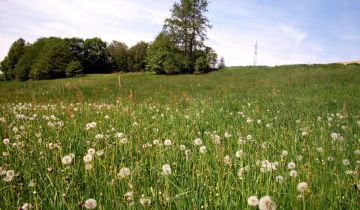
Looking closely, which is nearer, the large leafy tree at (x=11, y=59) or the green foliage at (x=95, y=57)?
the large leafy tree at (x=11, y=59)

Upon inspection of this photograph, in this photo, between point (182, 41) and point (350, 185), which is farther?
point (182, 41)

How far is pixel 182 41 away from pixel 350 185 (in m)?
54.6

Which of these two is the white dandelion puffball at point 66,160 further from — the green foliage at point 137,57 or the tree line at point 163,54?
the green foliage at point 137,57

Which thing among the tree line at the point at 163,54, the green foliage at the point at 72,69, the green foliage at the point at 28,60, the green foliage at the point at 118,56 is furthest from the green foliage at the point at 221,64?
the green foliage at the point at 118,56

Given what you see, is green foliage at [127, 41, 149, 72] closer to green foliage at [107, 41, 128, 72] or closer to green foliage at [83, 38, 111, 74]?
green foliage at [107, 41, 128, 72]

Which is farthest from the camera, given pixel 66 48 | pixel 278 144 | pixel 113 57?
pixel 113 57

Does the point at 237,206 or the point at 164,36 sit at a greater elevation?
the point at 164,36

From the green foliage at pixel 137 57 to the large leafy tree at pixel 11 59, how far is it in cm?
2849

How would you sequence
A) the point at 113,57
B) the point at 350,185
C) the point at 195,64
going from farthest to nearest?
the point at 113,57, the point at 195,64, the point at 350,185

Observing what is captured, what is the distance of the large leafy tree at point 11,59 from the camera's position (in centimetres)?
8269

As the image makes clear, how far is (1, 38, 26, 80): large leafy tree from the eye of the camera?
82688mm

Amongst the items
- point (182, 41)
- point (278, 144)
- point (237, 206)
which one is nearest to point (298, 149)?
point (278, 144)

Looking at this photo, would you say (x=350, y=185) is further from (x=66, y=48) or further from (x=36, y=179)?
(x=66, y=48)

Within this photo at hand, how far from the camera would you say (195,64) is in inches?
2032
